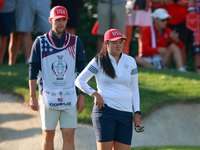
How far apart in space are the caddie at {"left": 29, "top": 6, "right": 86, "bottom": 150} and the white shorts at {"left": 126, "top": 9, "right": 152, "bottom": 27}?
15.7 ft

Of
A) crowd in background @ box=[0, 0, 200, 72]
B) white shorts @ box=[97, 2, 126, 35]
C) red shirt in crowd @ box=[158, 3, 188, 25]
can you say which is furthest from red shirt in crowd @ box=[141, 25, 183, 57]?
white shorts @ box=[97, 2, 126, 35]

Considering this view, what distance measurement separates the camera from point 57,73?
4.12 metres

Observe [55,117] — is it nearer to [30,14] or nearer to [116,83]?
[116,83]

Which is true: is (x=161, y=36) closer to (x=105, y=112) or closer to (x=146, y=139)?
(x=146, y=139)

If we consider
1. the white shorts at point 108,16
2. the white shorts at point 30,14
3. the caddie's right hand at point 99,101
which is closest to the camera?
the caddie's right hand at point 99,101

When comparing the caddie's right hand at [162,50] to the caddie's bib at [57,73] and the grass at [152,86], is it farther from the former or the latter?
the caddie's bib at [57,73]

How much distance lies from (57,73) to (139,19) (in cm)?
519

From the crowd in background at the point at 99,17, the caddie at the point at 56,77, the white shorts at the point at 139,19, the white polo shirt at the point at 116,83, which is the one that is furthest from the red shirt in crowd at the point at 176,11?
the white polo shirt at the point at 116,83

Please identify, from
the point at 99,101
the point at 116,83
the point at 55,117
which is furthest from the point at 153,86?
the point at 99,101

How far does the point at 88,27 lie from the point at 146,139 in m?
11.4

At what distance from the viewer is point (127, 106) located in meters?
3.77

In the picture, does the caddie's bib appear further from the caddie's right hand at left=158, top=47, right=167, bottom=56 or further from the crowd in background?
the caddie's right hand at left=158, top=47, right=167, bottom=56

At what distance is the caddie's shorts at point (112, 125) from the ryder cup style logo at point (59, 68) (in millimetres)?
627

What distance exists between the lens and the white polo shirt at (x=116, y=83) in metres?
3.73
